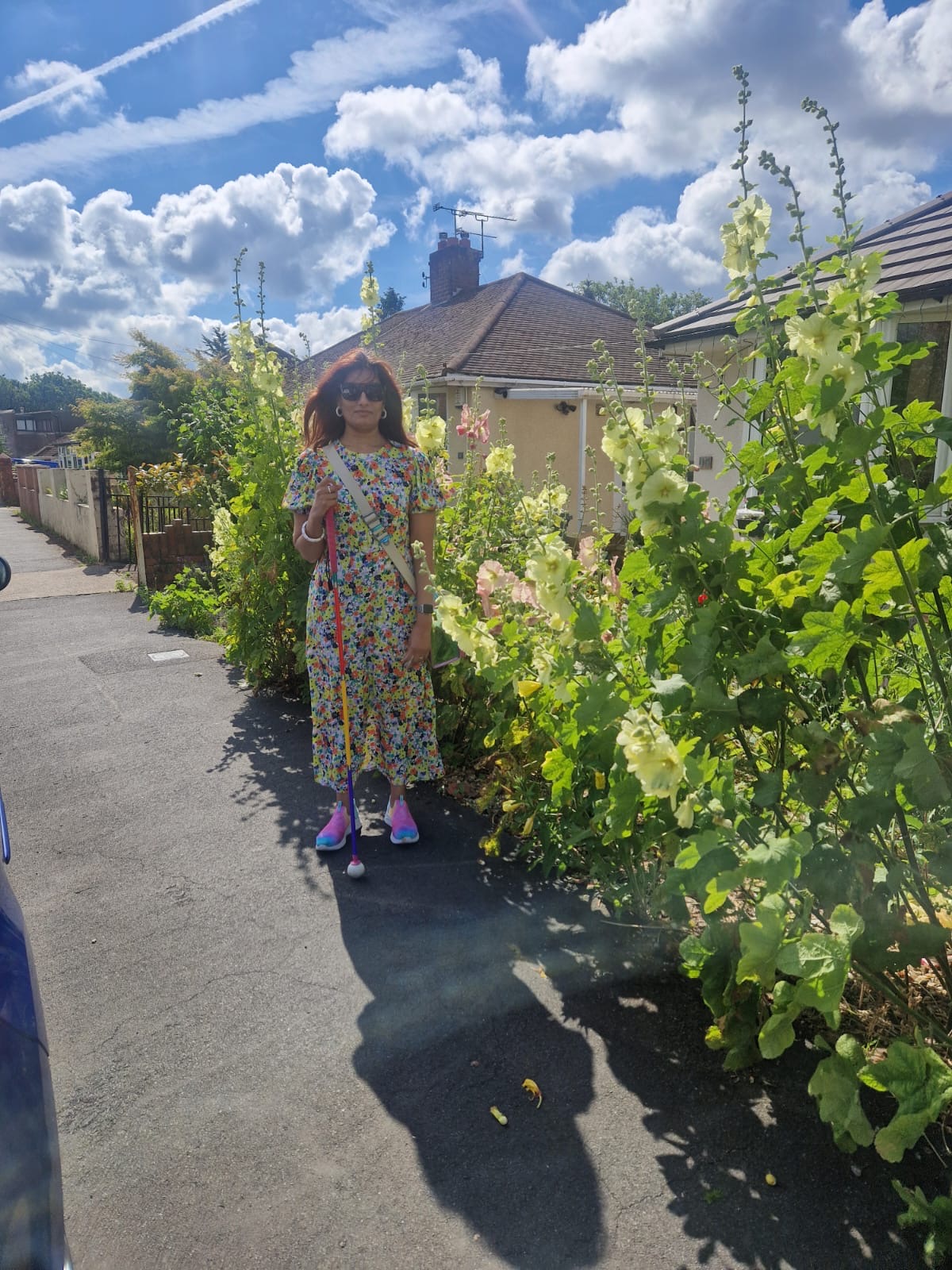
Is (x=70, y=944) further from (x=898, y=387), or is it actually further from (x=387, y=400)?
(x=898, y=387)

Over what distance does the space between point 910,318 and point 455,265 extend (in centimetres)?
1703

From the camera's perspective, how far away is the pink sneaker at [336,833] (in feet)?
11.8

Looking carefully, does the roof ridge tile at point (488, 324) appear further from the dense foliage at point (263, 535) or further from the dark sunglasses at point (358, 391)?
the dark sunglasses at point (358, 391)

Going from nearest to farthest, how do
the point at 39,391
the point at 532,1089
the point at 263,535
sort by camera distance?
the point at 532,1089, the point at 263,535, the point at 39,391

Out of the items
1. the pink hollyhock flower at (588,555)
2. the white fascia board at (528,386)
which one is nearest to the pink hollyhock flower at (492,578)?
the pink hollyhock flower at (588,555)

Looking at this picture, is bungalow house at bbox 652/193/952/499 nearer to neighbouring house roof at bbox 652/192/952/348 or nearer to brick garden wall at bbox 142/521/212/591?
neighbouring house roof at bbox 652/192/952/348

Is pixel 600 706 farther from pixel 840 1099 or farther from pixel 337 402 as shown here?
pixel 337 402

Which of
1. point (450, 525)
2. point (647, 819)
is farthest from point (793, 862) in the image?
point (450, 525)

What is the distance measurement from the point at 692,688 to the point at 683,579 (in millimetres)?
234

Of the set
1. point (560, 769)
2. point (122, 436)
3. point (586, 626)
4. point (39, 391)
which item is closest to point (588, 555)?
point (560, 769)

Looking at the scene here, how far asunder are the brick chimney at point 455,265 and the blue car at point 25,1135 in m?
21.9

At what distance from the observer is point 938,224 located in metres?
6.46

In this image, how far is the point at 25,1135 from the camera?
1369mm

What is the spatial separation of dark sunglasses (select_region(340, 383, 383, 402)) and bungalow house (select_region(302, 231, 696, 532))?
10.1 metres
